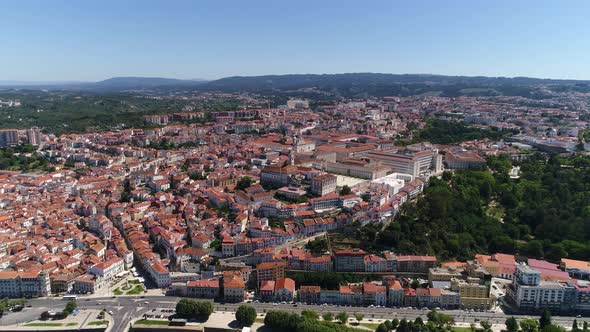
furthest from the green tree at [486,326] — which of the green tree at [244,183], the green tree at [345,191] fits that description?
the green tree at [244,183]

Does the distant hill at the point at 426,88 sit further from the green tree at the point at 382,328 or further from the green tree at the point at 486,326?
the green tree at the point at 382,328

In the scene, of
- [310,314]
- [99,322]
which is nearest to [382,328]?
[310,314]

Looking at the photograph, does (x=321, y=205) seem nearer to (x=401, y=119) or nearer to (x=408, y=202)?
(x=408, y=202)

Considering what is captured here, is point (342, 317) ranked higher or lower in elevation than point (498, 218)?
lower

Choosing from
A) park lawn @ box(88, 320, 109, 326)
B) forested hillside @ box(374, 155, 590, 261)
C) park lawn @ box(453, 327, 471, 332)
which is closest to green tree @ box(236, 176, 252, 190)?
forested hillside @ box(374, 155, 590, 261)

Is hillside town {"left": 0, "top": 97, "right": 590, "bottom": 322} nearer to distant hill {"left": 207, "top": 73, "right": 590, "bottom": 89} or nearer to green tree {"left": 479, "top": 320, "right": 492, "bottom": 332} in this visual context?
green tree {"left": 479, "top": 320, "right": 492, "bottom": 332}

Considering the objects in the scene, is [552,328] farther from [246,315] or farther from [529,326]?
[246,315]
